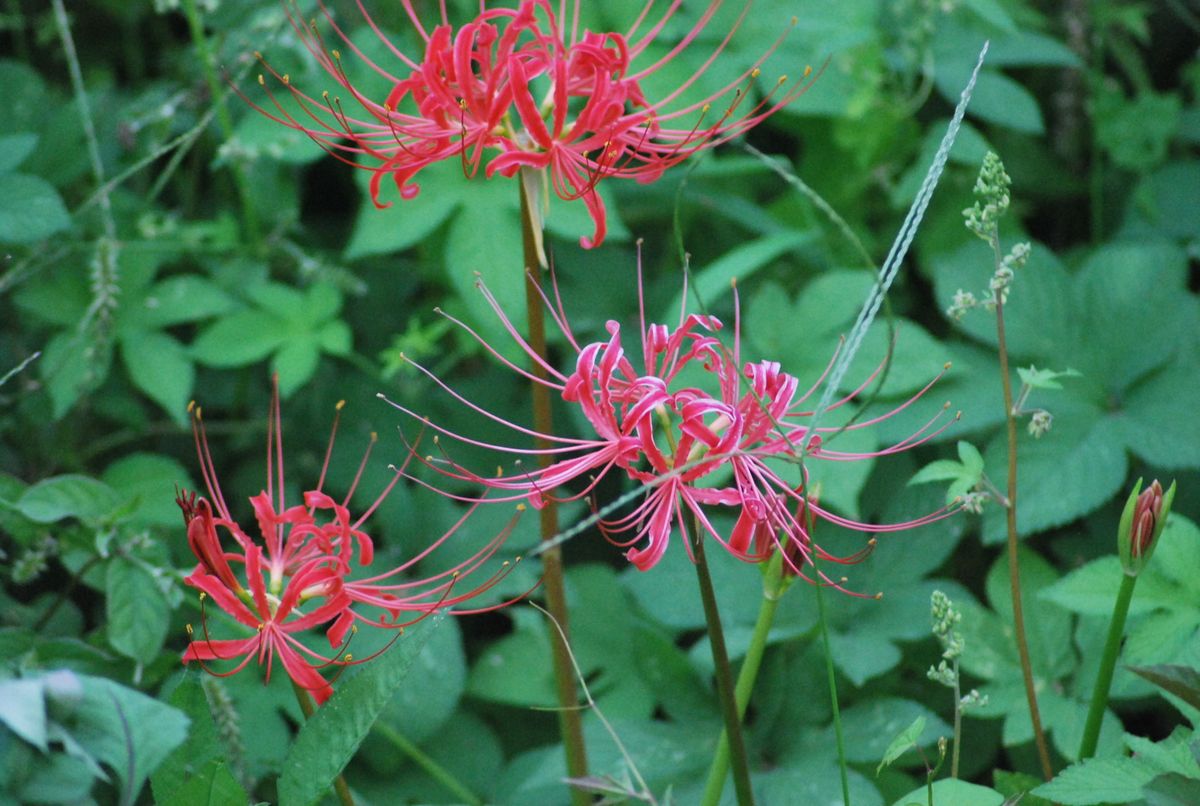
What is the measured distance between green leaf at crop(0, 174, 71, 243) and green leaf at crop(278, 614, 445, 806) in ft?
2.87

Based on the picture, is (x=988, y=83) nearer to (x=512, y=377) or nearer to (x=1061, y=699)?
(x=512, y=377)

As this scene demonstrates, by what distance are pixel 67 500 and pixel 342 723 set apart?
54cm

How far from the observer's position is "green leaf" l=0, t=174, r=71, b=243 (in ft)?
5.09

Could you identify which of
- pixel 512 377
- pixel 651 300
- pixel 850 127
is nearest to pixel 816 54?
pixel 850 127

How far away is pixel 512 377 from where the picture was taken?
201 centimetres

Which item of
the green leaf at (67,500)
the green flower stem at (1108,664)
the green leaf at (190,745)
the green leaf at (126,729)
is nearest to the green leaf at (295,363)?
the green leaf at (67,500)

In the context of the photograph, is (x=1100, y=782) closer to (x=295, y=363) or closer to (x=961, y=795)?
(x=961, y=795)

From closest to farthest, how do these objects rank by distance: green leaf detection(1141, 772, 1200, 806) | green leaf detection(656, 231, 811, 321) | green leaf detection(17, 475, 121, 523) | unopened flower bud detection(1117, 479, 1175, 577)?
green leaf detection(1141, 772, 1200, 806) < unopened flower bud detection(1117, 479, 1175, 577) < green leaf detection(17, 475, 121, 523) < green leaf detection(656, 231, 811, 321)

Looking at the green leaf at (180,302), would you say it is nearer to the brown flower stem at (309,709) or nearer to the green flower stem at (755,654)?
the brown flower stem at (309,709)

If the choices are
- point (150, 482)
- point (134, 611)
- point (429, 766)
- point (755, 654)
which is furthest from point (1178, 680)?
point (150, 482)

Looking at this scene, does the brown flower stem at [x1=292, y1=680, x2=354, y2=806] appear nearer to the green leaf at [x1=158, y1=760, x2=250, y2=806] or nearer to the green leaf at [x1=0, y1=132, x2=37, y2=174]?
the green leaf at [x1=158, y1=760, x2=250, y2=806]

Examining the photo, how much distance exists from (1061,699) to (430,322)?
3.98 feet

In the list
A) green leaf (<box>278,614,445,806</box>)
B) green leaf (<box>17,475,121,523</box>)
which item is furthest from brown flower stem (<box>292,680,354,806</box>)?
green leaf (<box>17,475,121,523</box>)

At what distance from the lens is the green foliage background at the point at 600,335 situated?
141 cm
